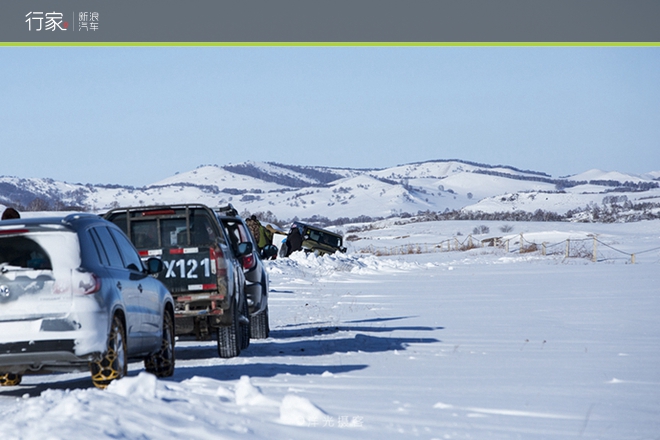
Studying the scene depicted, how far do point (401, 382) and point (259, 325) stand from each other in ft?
19.1

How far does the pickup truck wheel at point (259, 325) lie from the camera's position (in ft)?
48.6

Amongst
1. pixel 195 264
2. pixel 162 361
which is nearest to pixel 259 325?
pixel 195 264

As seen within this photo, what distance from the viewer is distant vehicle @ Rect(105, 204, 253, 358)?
11531 millimetres

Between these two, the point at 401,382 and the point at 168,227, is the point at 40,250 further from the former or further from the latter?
the point at 168,227

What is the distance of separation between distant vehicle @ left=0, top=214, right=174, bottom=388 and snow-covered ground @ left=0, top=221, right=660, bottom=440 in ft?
1.16

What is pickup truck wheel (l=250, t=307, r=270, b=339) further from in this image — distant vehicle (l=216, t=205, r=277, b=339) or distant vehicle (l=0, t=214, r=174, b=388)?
distant vehicle (l=0, t=214, r=174, b=388)

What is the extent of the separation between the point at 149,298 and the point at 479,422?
384 cm

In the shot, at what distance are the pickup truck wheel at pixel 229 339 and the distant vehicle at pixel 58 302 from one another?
3343mm

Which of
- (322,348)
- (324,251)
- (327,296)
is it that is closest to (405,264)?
(324,251)

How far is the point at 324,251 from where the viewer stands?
48.0 metres

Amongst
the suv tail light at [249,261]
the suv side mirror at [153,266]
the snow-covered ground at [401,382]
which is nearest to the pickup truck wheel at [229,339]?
the snow-covered ground at [401,382]

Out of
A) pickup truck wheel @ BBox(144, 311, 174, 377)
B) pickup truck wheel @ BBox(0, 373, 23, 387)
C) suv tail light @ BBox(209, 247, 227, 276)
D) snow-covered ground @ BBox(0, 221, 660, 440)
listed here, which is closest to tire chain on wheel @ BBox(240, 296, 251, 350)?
snow-covered ground @ BBox(0, 221, 660, 440)

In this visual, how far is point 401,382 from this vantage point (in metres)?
9.33

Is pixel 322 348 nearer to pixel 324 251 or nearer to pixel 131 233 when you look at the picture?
pixel 131 233
